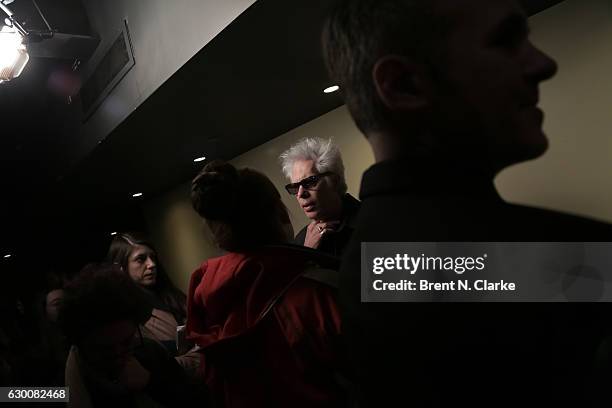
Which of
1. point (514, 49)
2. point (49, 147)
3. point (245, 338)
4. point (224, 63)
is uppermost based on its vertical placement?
point (49, 147)

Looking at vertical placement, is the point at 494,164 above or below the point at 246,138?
below

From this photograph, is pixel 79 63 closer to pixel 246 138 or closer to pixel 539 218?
pixel 246 138

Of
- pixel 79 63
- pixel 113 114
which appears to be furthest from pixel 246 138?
pixel 79 63

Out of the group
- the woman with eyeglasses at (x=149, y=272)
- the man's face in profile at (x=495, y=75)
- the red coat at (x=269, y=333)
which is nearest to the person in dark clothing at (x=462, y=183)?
the man's face in profile at (x=495, y=75)

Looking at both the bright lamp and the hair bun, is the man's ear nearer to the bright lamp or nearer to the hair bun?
the hair bun

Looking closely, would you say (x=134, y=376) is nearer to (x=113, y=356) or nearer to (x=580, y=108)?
(x=113, y=356)

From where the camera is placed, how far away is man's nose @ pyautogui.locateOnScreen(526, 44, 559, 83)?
0.38 m

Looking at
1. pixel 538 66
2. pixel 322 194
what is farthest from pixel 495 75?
pixel 322 194

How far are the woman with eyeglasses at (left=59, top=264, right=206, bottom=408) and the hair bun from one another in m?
0.32

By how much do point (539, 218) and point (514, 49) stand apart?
13 centimetres

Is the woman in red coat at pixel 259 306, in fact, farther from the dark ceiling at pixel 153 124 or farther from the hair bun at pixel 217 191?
the dark ceiling at pixel 153 124

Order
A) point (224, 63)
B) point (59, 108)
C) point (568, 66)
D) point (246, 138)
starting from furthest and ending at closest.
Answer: point (59, 108) < point (246, 138) < point (224, 63) < point (568, 66)

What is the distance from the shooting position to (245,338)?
0.91 m

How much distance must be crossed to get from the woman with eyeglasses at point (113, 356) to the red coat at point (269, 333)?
0.14 m
